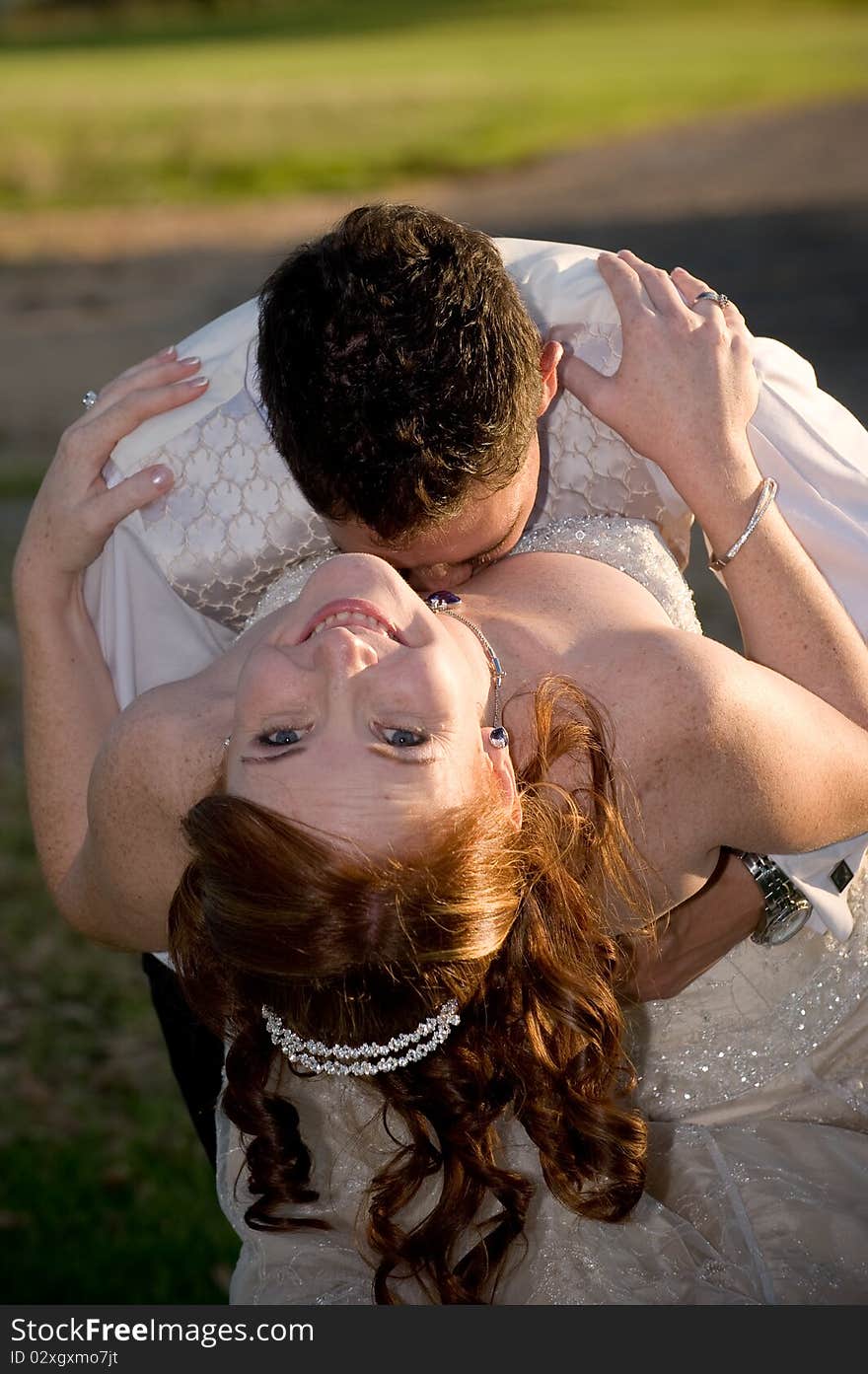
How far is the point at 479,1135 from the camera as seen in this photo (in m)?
2.38

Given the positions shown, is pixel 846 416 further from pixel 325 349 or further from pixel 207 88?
pixel 207 88

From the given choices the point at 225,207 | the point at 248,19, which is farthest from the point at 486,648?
the point at 248,19

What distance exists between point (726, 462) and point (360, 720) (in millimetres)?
890

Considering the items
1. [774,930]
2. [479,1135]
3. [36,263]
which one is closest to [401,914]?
[479,1135]

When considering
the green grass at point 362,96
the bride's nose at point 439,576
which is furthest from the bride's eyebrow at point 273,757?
the green grass at point 362,96

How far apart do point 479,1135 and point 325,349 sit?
1.26 metres

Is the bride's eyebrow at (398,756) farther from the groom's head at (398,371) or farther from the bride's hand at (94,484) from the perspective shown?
the bride's hand at (94,484)

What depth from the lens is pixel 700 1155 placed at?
275 cm

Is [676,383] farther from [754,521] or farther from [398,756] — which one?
[398,756]

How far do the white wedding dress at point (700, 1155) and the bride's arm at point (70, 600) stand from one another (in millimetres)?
387

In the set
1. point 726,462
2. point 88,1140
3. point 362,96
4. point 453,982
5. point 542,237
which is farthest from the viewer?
point 362,96

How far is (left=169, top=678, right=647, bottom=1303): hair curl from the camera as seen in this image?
2180 millimetres

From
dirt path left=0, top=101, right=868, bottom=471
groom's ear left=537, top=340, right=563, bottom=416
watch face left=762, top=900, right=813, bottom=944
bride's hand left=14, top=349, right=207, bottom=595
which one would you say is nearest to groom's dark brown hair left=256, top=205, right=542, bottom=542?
groom's ear left=537, top=340, right=563, bottom=416

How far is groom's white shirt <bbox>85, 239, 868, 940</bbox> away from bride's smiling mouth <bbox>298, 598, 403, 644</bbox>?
66 cm
